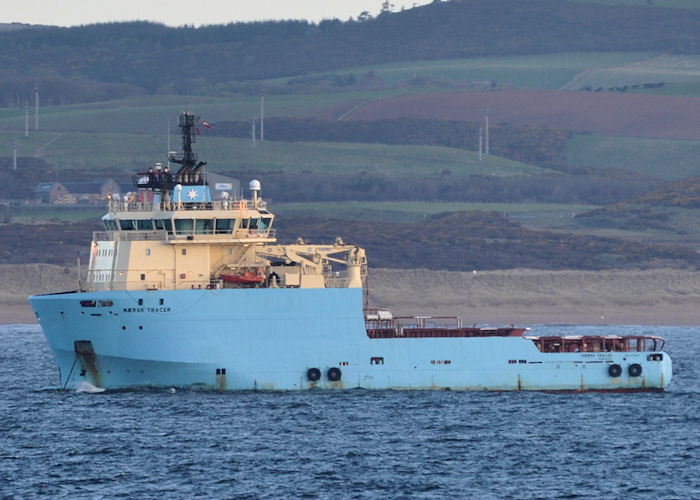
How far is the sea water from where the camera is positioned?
32.3 metres

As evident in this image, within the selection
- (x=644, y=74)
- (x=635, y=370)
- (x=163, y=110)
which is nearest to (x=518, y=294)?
(x=635, y=370)

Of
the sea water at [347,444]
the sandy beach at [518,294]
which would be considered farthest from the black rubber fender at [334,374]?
the sandy beach at [518,294]

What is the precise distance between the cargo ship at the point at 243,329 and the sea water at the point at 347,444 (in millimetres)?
653

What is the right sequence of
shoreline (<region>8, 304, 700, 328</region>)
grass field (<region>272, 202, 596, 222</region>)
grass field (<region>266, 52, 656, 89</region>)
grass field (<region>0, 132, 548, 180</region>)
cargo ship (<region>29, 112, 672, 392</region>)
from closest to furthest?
cargo ship (<region>29, 112, 672, 392</region>) < shoreline (<region>8, 304, 700, 328</region>) < grass field (<region>272, 202, 596, 222</region>) < grass field (<region>0, 132, 548, 180</region>) < grass field (<region>266, 52, 656, 89</region>)

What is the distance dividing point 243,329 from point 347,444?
22.9ft

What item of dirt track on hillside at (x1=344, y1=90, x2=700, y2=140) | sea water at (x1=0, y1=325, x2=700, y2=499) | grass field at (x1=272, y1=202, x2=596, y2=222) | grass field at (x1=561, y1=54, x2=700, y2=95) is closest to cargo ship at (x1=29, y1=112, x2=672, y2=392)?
sea water at (x1=0, y1=325, x2=700, y2=499)

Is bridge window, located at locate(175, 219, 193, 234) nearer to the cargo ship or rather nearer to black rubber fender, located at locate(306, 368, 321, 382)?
the cargo ship

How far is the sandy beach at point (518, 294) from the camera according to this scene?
77.8 metres

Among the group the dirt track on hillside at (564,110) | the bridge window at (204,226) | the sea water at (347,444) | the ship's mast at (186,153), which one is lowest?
the sea water at (347,444)

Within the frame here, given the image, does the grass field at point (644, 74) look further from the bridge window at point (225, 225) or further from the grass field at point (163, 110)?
the bridge window at point (225, 225)

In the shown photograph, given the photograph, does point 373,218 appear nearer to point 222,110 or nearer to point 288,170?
point 288,170

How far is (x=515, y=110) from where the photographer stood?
158125mm

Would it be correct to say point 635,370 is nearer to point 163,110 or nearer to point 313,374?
point 313,374

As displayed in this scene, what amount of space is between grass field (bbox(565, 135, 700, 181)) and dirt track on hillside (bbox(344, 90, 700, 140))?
121 inches
